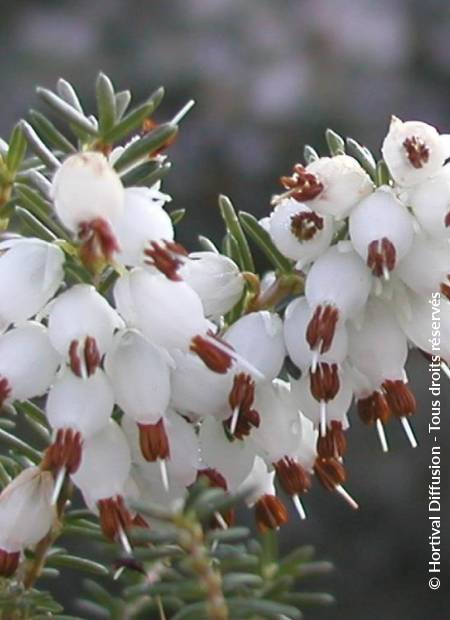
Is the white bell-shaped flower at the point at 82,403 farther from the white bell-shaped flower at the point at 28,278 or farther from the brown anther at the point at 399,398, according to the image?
the brown anther at the point at 399,398

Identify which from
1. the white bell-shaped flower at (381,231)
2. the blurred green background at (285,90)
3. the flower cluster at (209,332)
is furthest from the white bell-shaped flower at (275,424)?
the blurred green background at (285,90)

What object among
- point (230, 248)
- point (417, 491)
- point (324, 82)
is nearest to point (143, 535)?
point (230, 248)

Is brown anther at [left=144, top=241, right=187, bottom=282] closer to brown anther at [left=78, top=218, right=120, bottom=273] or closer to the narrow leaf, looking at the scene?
brown anther at [left=78, top=218, right=120, bottom=273]

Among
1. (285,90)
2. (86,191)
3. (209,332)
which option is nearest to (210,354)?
(209,332)

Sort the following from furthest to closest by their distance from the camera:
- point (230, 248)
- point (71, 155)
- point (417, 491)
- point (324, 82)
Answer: point (324, 82), point (417, 491), point (230, 248), point (71, 155)

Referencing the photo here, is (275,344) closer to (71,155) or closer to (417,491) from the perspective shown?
(71,155)

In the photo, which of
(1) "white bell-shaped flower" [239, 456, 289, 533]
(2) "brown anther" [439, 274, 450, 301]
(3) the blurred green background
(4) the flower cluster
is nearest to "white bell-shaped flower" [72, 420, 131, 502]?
(4) the flower cluster
